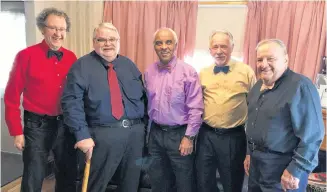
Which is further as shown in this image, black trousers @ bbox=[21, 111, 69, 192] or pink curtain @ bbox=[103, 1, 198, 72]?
pink curtain @ bbox=[103, 1, 198, 72]

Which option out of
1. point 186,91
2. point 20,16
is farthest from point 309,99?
point 20,16

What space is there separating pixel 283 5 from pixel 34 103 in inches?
94.8

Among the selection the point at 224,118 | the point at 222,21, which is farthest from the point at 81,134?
the point at 222,21

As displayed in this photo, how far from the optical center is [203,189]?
6.86 feet

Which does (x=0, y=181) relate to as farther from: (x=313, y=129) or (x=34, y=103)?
(x=313, y=129)

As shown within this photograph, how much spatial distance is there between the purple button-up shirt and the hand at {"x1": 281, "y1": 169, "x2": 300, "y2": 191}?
66cm

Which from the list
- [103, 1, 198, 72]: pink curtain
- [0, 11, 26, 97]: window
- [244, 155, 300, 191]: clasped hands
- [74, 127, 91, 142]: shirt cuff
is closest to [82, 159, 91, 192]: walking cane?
[74, 127, 91, 142]: shirt cuff

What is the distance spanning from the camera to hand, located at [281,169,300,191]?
1.47 m

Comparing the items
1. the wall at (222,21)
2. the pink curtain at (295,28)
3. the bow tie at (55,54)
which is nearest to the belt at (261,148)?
the bow tie at (55,54)

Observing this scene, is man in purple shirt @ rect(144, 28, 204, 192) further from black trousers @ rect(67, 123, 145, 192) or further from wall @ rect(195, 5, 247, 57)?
wall @ rect(195, 5, 247, 57)

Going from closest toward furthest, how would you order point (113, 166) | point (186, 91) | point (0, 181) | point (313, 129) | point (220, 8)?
point (313, 129) < point (113, 166) < point (186, 91) < point (0, 181) < point (220, 8)

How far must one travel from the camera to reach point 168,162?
Result: 2117mm

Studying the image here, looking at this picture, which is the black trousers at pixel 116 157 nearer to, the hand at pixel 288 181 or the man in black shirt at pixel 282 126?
the man in black shirt at pixel 282 126

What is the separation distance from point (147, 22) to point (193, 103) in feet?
5.43
